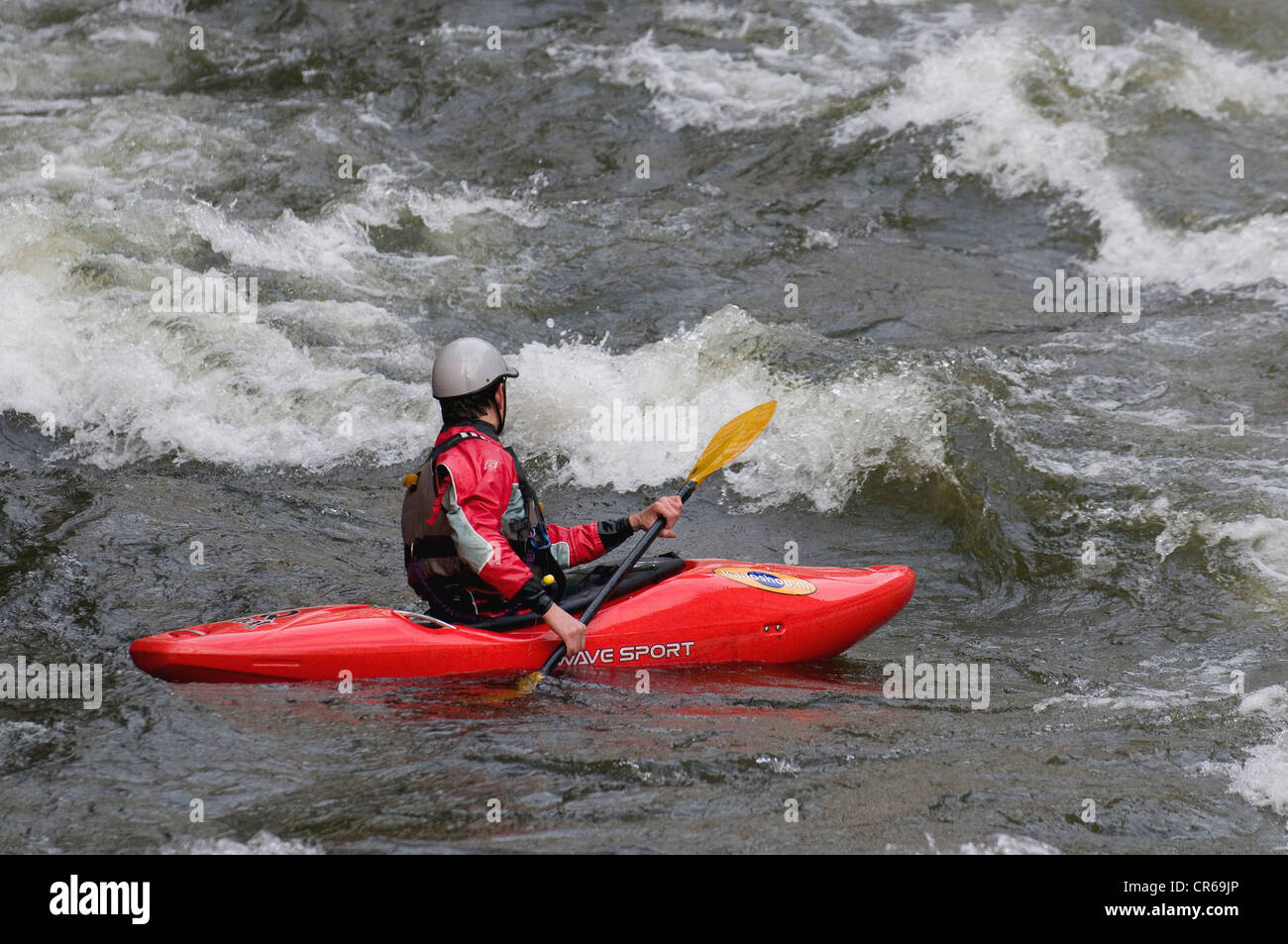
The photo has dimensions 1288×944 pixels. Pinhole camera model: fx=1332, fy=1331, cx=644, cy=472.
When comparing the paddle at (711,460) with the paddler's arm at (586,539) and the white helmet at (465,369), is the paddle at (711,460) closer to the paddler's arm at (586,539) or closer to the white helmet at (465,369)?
the paddler's arm at (586,539)

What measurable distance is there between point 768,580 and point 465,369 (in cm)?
138

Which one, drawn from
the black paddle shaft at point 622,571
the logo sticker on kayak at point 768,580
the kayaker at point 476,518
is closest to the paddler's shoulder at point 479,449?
the kayaker at point 476,518

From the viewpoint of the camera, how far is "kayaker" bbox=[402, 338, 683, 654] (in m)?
4.17

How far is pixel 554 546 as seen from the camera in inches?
187

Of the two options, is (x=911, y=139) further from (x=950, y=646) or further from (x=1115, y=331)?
(x=950, y=646)

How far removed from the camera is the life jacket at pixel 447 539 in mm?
4250

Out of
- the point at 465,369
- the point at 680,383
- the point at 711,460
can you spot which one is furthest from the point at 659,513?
the point at 680,383

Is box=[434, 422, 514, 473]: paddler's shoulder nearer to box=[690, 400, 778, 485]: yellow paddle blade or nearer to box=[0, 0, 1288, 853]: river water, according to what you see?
box=[0, 0, 1288, 853]: river water

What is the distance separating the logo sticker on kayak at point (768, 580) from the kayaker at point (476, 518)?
67 centimetres

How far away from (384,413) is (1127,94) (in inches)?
267

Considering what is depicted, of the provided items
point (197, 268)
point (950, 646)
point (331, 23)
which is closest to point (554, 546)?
point (950, 646)

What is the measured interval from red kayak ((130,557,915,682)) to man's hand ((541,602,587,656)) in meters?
0.19

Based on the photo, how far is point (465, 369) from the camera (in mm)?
4270

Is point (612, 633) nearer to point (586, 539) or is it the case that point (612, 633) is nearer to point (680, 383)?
point (586, 539)
